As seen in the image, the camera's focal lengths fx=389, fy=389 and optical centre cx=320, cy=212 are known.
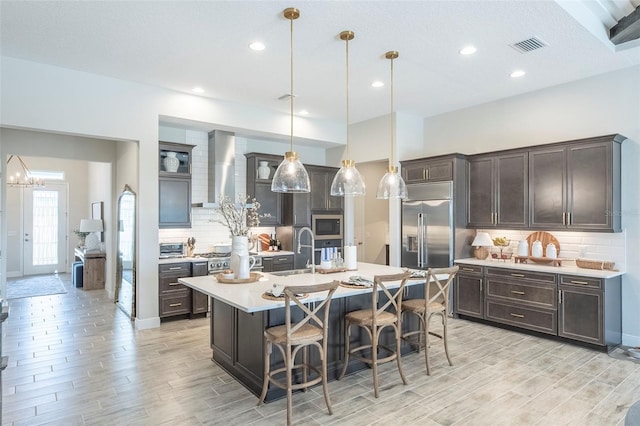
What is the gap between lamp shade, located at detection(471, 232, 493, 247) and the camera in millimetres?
5562

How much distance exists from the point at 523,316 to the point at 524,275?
0.52 m

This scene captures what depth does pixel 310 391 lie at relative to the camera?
3322mm

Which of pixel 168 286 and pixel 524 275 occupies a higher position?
pixel 524 275

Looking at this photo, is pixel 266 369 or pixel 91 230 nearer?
pixel 266 369

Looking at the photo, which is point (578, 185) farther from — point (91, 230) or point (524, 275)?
point (91, 230)

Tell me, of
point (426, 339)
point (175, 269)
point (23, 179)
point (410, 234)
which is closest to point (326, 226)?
point (410, 234)

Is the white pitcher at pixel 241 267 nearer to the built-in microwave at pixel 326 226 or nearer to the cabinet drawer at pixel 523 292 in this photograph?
the built-in microwave at pixel 326 226

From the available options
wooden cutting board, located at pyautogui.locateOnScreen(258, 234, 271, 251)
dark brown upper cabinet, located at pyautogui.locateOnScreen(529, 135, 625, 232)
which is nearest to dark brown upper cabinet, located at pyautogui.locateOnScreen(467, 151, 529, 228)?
dark brown upper cabinet, located at pyautogui.locateOnScreen(529, 135, 625, 232)

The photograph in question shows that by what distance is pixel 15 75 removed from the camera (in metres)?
4.31

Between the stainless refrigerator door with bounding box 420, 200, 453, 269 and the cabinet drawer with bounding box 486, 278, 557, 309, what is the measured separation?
2.26ft

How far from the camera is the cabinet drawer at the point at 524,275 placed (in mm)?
4694

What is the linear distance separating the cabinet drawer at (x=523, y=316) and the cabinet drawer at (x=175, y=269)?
423 cm

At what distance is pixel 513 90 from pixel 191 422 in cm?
540

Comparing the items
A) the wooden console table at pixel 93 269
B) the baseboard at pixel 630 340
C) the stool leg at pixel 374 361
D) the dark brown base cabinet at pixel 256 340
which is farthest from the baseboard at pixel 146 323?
the baseboard at pixel 630 340
